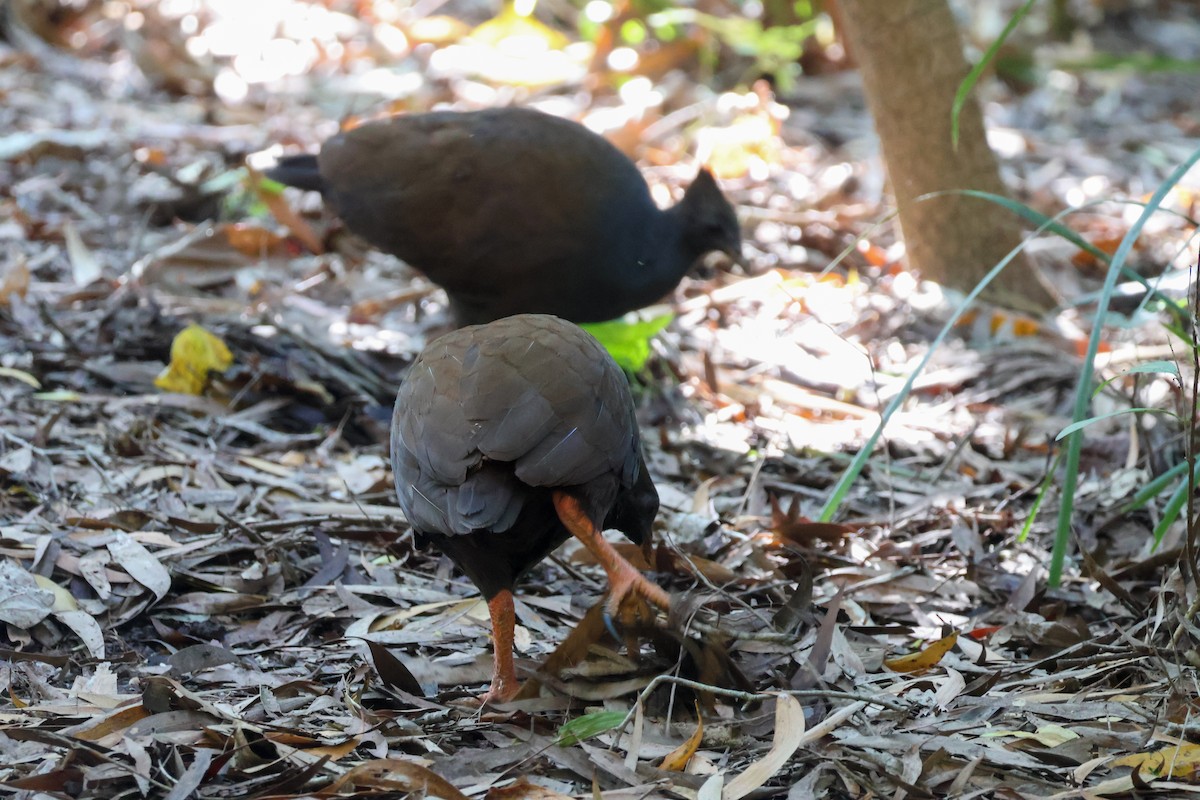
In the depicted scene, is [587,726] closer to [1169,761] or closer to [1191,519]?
[1169,761]

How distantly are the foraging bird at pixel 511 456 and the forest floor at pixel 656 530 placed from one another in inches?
9.3

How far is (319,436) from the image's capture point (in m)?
4.77

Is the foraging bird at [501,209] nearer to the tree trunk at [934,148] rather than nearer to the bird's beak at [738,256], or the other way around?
the bird's beak at [738,256]

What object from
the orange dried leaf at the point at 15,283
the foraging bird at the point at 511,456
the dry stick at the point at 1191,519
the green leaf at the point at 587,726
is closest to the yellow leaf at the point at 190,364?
the orange dried leaf at the point at 15,283

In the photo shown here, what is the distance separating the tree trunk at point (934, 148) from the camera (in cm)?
556

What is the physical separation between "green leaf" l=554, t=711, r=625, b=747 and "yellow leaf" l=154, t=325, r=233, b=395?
2.65m

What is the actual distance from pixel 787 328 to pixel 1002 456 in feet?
4.32

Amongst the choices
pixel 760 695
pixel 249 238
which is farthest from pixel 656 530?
pixel 249 238

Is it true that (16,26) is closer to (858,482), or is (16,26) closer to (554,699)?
(858,482)

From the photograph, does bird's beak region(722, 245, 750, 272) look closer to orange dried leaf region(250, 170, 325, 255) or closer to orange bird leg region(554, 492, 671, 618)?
orange dried leaf region(250, 170, 325, 255)

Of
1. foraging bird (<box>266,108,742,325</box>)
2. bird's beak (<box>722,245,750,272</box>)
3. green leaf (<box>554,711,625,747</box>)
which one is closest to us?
green leaf (<box>554,711,625,747</box>)

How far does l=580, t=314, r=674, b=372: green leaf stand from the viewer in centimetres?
512

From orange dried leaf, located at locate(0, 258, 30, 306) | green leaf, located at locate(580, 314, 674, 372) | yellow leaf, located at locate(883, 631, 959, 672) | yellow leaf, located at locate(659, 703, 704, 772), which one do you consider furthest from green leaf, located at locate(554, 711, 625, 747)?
orange dried leaf, located at locate(0, 258, 30, 306)

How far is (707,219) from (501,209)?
996mm
